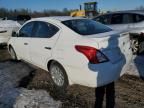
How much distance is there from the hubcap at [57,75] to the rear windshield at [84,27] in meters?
0.99

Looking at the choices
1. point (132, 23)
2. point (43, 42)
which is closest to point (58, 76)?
point (43, 42)

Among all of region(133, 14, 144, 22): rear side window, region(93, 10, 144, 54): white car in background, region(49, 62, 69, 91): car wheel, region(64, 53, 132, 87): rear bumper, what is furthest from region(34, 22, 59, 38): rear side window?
region(133, 14, 144, 22): rear side window

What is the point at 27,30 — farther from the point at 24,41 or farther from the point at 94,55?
the point at 94,55

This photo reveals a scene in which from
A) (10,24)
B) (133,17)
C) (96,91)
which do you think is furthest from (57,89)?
(10,24)

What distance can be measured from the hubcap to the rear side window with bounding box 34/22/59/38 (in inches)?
31.4

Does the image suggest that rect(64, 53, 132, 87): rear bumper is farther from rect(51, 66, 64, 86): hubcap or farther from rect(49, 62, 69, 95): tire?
rect(51, 66, 64, 86): hubcap

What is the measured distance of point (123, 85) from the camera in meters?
6.21

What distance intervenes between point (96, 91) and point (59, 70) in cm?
94

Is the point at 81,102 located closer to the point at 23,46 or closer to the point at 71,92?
the point at 71,92

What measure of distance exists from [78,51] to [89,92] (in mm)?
1138

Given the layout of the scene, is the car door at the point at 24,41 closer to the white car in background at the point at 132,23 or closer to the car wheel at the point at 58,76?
the car wheel at the point at 58,76

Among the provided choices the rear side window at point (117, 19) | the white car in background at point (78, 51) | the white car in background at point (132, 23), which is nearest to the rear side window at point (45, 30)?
the white car in background at point (78, 51)

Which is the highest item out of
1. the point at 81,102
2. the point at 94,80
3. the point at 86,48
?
the point at 86,48

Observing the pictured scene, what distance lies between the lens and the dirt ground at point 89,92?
5195mm
